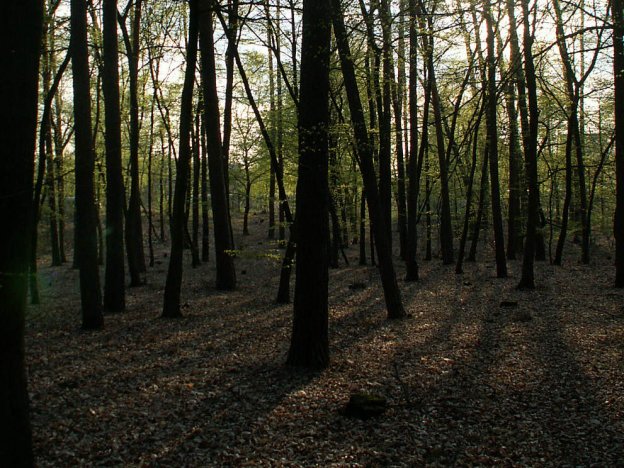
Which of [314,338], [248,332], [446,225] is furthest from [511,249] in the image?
[314,338]

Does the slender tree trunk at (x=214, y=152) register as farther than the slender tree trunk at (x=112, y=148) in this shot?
Yes

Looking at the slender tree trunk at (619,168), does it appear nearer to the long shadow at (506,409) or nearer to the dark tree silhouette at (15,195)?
the long shadow at (506,409)

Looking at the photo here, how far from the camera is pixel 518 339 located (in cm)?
882

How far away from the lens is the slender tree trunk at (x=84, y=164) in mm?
9750

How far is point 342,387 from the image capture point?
6.70 m

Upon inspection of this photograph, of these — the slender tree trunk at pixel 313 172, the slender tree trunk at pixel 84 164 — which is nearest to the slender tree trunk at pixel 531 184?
the slender tree trunk at pixel 313 172

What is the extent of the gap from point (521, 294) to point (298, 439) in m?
10.1

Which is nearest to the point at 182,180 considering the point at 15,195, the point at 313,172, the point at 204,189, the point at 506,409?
the point at 313,172

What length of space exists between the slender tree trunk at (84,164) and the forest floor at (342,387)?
1053 mm

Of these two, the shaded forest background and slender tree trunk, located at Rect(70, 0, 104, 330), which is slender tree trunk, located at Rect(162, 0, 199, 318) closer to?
the shaded forest background

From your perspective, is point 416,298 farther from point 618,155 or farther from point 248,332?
point 618,155

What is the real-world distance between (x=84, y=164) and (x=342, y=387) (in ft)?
22.2

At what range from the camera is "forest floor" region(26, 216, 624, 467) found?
492 cm

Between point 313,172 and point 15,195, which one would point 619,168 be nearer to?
point 313,172
